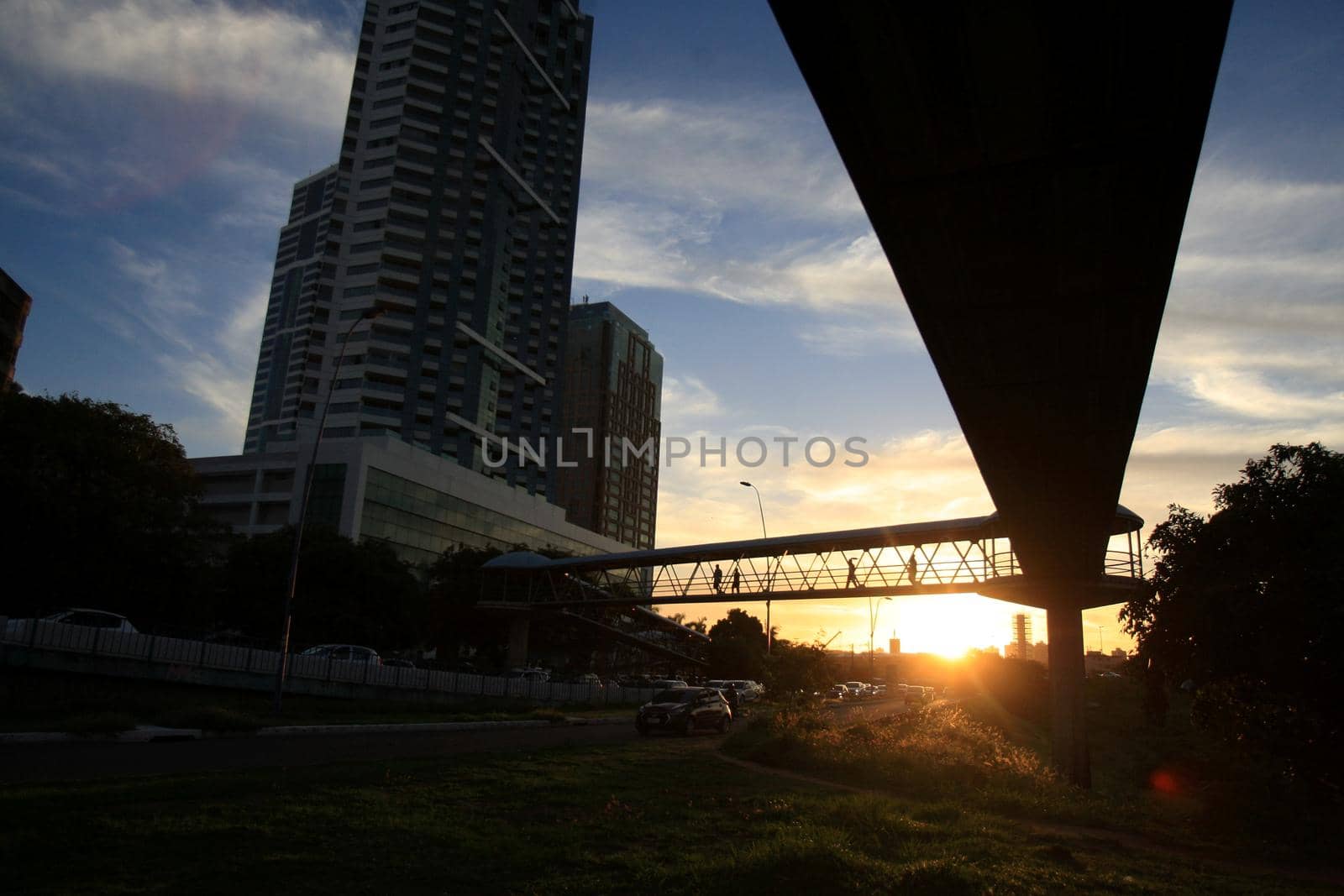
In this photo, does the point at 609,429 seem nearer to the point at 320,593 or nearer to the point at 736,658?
the point at 736,658

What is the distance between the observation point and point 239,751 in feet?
50.9

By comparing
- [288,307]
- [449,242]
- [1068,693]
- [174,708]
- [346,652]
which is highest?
[288,307]

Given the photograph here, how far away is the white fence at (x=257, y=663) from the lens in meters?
24.7

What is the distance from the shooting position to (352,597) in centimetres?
4819

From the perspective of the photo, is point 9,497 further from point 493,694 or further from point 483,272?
point 483,272

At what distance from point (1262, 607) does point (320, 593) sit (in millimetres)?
44092

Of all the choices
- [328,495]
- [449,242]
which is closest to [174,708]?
[328,495]

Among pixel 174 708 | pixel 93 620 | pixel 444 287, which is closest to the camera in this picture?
pixel 174 708

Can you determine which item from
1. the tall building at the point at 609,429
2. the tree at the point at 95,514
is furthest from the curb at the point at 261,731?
the tall building at the point at 609,429

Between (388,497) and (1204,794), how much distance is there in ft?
208

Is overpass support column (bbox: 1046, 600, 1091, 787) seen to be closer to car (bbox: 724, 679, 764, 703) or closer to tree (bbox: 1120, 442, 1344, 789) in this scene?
tree (bbox: 1120, 442, 1344, 789)

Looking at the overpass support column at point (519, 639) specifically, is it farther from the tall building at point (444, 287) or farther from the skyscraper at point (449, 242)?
the skyscraper at point (449, 242)

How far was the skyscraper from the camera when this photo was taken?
98312mm

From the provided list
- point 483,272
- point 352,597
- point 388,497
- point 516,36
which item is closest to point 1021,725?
point 352,597
